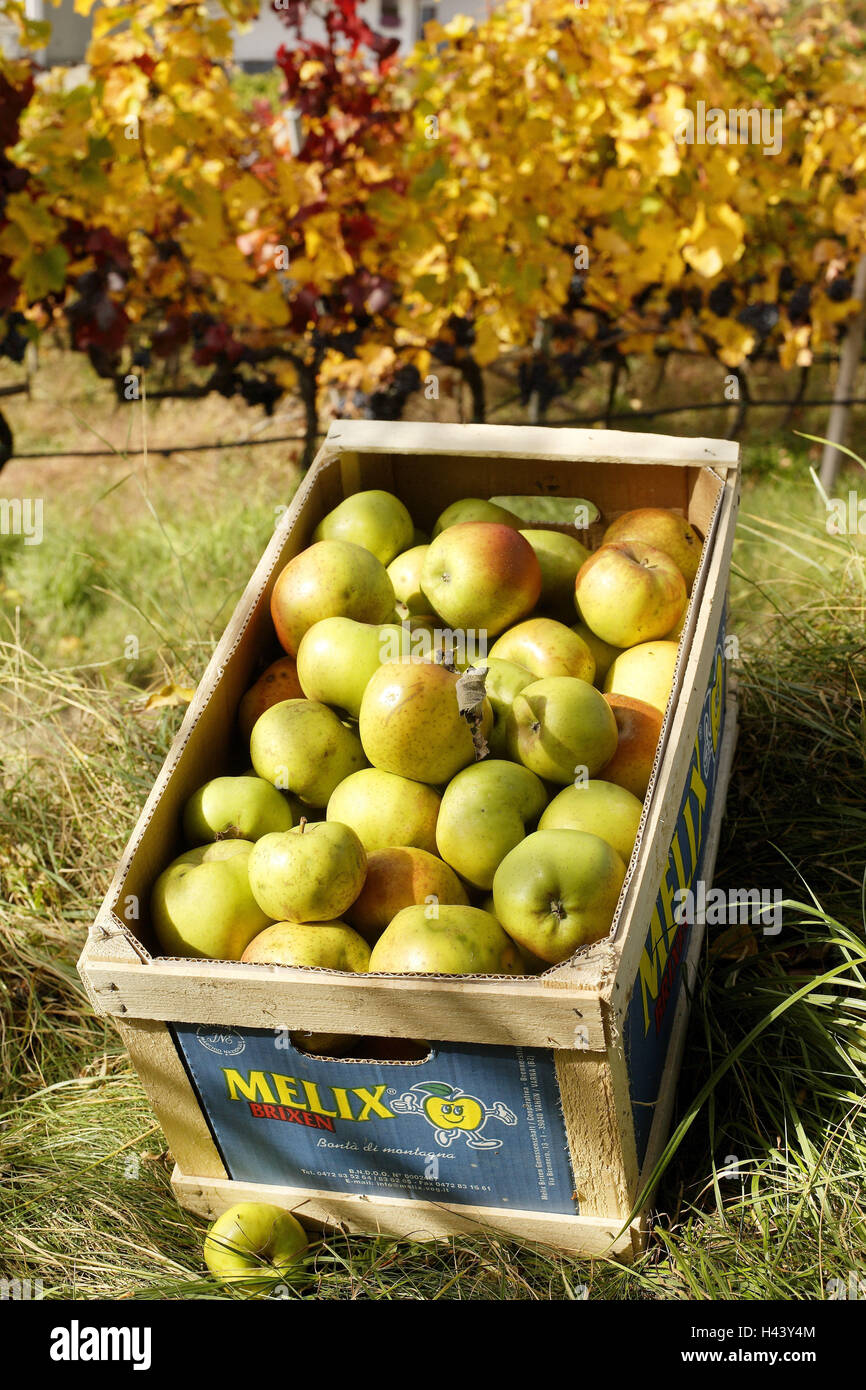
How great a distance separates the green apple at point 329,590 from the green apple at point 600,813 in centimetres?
61

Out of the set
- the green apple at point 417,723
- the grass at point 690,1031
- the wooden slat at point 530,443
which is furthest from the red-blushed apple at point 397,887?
the wooden slat at point 530,443

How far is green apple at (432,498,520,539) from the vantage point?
2.66 meters

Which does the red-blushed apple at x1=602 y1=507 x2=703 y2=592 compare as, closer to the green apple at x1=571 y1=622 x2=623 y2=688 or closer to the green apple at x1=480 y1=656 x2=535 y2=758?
the green apple at x1=571 y1=622 x2=623 y2=688

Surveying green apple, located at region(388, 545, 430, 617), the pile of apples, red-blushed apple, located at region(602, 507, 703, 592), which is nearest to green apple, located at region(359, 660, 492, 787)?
the pile of apples

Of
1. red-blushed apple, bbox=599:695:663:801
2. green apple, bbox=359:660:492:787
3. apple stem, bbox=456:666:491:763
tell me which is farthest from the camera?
red-blushed apple, bbox=599:695:663:801

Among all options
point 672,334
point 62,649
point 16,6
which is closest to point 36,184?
point 16,6

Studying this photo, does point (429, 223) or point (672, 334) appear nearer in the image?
point (429, 223)

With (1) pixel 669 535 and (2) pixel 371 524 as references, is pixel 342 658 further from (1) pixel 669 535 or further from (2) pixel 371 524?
(1) pixel 669 535

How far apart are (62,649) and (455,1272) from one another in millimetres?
2728

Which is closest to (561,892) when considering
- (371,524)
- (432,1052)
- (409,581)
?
(432,1052)

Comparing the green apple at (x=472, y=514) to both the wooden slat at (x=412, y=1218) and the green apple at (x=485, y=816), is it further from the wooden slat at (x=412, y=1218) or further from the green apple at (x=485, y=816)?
the wooden slat at (x=412, y=1218)

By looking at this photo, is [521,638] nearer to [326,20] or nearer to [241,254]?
[241,254]

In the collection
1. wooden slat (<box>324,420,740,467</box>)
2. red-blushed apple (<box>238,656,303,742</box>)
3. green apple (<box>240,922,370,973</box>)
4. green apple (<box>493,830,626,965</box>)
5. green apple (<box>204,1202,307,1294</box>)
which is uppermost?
wooden slat (<box>324,420,740,467</box>)

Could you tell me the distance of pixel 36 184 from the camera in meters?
3.75
